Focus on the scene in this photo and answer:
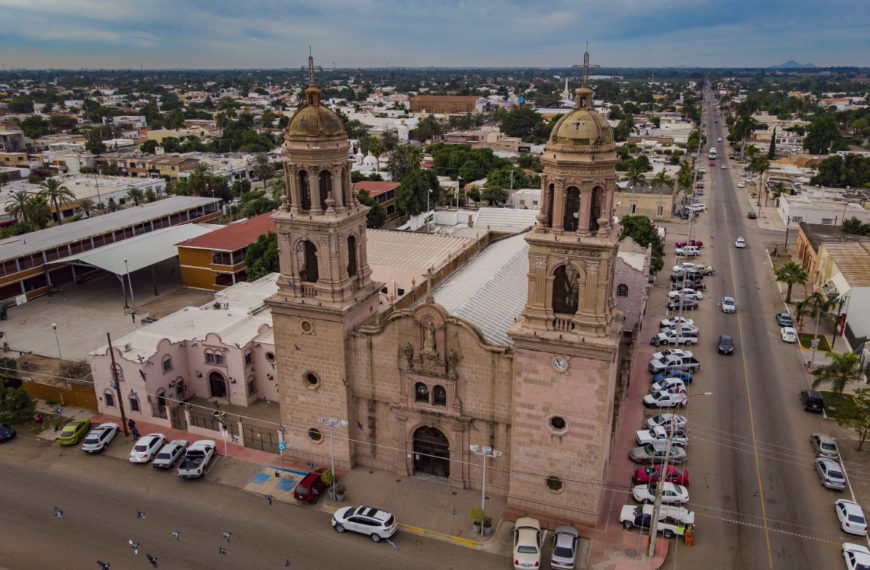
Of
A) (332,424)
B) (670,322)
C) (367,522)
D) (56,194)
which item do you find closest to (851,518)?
(367,522)

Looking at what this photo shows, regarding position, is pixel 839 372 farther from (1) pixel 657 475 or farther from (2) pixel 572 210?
(2) pixel 572 210

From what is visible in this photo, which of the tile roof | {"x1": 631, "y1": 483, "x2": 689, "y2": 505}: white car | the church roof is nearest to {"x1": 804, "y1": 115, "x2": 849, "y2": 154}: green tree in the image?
the church roof

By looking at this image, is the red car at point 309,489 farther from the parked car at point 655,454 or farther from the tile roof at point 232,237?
the tile roof at point 232,237

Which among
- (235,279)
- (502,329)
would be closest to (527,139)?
(235,279)

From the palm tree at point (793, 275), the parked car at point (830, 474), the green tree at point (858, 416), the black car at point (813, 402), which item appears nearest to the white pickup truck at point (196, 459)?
the parked car at point (830, 474)

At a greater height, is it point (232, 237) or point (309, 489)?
point (232, 237)

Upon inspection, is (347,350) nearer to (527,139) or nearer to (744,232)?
Result: (744,232)

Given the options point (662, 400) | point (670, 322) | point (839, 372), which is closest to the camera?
point (839, 372)

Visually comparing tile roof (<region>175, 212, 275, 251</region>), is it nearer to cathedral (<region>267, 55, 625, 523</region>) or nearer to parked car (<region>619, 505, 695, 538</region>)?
cathedral (<region>267, 55, 625, 523</region>)
